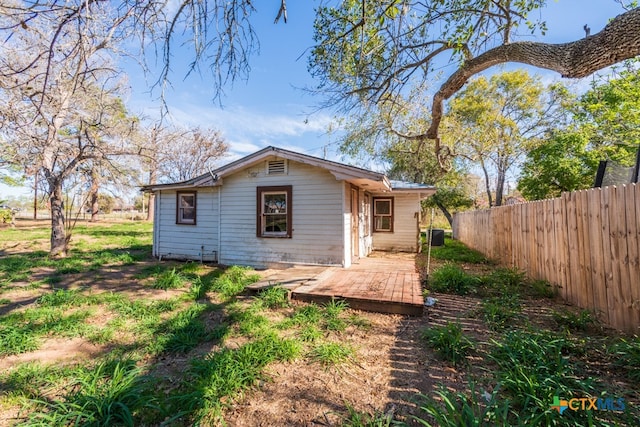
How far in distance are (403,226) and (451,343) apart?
28.9 ft

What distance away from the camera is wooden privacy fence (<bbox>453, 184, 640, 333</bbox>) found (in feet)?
10.0

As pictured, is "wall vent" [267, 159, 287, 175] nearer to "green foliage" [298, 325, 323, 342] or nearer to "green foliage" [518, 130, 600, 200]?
"green foliage" [298, 325, 323, 342]

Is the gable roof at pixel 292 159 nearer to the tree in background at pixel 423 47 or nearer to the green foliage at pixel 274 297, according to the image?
the tree in background at pixel 423 47

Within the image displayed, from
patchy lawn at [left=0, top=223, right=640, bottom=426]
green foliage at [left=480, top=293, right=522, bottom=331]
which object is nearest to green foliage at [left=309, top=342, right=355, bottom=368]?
patchy lawn at [left=0, top=223, right=640, bottom=426]

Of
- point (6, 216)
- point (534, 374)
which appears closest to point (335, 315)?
point (534, 374)

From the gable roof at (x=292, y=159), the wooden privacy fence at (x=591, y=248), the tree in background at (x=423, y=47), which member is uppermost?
the tree in background at (x=423, y=47)

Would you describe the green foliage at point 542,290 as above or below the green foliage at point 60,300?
above

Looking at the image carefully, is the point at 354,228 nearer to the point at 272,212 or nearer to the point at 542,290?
the point at 272,212

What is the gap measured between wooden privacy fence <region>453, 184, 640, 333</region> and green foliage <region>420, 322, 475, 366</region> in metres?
1.93

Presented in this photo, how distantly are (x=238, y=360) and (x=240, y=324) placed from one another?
103 cm

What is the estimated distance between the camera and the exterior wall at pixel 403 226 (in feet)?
36.7

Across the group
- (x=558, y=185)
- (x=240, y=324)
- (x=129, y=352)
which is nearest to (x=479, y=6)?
(x=240, y=324)

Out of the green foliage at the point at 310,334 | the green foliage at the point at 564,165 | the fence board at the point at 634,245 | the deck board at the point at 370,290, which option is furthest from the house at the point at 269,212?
the green foliage at the point at 564,165

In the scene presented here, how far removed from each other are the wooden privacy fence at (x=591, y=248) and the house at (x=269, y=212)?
3.41m
